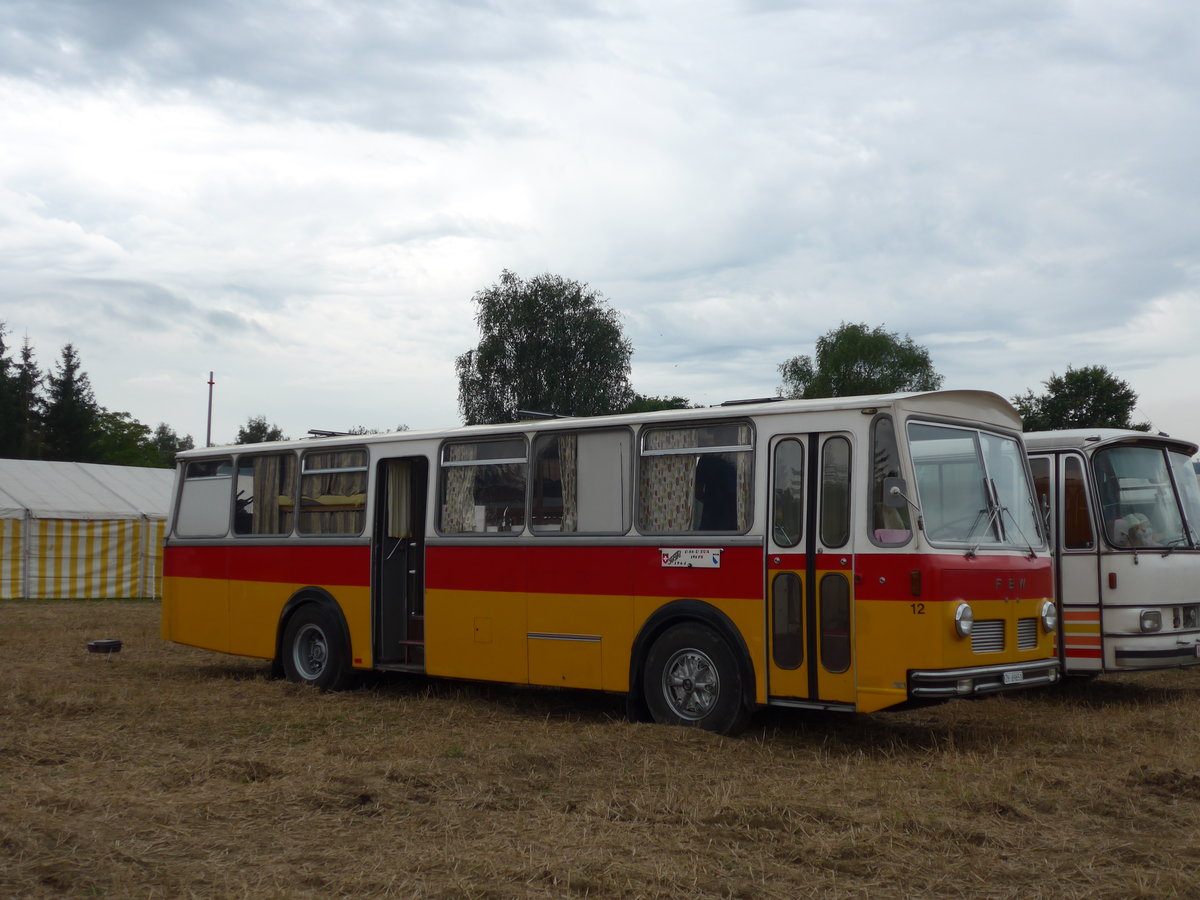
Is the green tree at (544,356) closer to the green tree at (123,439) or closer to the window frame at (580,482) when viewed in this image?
the green tree at (123,439)

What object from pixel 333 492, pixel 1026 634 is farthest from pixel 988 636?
pixel 333 492

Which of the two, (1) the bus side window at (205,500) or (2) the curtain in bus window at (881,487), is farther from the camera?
(1) the bus side window at (205,500)

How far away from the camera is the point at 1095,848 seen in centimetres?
620

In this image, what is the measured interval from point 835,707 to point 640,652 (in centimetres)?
182

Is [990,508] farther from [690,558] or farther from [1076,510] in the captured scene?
[1076,510]

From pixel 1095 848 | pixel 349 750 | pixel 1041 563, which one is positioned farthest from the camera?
pixel 1041 563

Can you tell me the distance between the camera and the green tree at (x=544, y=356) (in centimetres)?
5741

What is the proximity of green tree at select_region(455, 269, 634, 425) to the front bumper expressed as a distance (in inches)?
1876

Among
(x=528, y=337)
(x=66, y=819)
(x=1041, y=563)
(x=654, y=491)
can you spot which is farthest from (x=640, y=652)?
(x=528, y=337)

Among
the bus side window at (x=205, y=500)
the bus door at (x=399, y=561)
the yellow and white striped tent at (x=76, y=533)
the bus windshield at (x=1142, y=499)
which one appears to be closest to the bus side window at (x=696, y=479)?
the bus door at (x=399, y=561)

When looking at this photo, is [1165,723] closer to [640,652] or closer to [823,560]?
[823,560]

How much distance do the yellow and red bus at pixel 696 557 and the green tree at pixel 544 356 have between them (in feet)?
144

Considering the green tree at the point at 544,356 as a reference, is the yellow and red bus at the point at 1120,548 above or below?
below

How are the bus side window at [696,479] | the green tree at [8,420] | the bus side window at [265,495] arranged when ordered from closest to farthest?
1. the bus side window at [696,479]
2. the bus side window at [265,495]
3. the green tree at [8,420]
